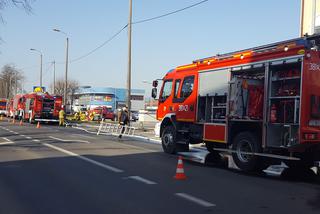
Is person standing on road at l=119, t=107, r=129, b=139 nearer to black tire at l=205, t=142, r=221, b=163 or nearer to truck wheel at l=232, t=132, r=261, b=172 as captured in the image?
black tire at l=205, t=142, r=221, b=163

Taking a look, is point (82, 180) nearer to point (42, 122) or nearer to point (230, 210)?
point (230, 210)

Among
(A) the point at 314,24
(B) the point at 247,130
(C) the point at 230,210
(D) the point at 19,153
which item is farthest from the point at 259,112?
(A) the point at 314,24

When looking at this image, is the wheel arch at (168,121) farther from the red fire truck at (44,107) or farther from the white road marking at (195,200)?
the red fire truck at (44,107)

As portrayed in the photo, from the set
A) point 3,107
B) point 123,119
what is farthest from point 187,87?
point 3,107

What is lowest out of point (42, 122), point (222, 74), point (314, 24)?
point (42, 122)

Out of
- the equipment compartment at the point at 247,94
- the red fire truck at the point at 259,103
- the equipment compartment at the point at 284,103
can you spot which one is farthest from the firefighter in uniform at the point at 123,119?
the equipment compartment at the point at 284,103

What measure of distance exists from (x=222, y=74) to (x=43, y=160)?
5.74 m

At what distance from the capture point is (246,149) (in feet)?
35.8

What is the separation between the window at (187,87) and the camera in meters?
13.8

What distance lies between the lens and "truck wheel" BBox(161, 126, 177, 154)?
14.6m

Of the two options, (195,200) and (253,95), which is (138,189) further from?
(253,95)

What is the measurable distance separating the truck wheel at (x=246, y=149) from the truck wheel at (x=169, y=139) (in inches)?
145

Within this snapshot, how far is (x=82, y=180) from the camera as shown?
347 inches

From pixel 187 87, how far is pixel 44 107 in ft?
86.8
